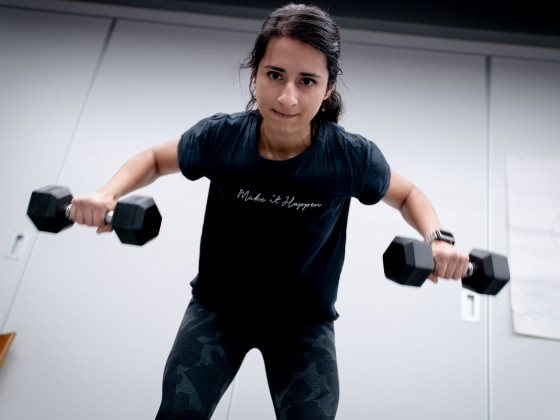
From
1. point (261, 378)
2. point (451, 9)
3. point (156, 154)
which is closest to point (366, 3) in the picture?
point (451, 9)

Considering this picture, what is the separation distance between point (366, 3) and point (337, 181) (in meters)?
1.32

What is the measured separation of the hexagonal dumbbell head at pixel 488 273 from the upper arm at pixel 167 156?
0.75m

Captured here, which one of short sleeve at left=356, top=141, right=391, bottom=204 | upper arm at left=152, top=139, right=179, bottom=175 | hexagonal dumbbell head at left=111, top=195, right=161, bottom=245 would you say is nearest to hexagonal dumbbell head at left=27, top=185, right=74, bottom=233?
hexagonal dumbbell head at left=111, top=195, right=161, bottom=245

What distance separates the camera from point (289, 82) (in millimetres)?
875

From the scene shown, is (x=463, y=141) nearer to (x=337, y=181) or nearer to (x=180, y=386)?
(x=337, y=181)

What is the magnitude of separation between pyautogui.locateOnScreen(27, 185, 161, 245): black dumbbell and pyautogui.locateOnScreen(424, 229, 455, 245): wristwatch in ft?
2.10

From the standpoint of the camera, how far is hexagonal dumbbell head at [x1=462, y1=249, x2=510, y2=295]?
864 millimetres

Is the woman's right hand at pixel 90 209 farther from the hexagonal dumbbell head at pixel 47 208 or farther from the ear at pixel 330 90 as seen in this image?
the ear at pixel 330 90

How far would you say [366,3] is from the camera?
1894mm

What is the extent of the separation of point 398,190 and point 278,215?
1.08 feet

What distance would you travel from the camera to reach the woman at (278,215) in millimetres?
880

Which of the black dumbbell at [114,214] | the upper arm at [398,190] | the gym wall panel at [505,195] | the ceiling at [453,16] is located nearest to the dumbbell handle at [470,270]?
the upper arm at [398,190]

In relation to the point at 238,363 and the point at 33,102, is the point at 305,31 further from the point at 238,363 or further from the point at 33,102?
the point at 33,102

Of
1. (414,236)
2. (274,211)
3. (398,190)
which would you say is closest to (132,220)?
(274,211)
